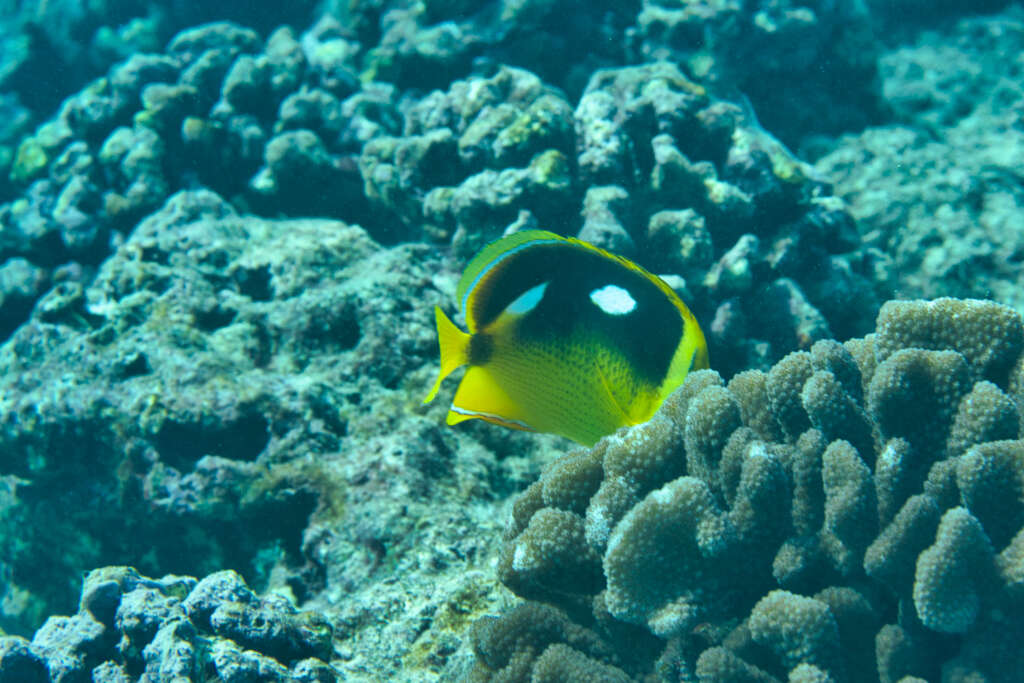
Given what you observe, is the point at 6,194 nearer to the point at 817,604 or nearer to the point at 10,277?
the point at 10,277

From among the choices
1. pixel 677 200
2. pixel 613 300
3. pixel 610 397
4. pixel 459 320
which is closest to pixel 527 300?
pixel 613 300

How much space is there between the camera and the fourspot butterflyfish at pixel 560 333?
5.62 ft

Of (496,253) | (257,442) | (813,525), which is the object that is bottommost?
(257,442)

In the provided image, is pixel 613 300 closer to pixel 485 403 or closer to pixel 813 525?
pixel 485 403

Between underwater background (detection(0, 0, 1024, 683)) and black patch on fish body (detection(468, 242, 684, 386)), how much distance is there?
0.93 feet

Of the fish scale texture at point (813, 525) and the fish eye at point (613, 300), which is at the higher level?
the fish eye at point (613, 300)

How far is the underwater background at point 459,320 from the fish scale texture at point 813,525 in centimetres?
1

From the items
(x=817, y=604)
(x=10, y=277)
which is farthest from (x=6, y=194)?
(x=817, y=604)

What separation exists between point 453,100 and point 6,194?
8067mm

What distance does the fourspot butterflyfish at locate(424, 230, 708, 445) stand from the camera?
1.71 m

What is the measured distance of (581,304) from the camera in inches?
67.8

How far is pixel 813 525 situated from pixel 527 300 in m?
1.09

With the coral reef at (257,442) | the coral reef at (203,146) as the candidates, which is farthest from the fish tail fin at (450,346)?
the coral reef at (203,146)

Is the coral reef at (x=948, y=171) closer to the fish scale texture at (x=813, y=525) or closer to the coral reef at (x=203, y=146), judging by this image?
the fish scale texture at (x=813, y=525)
